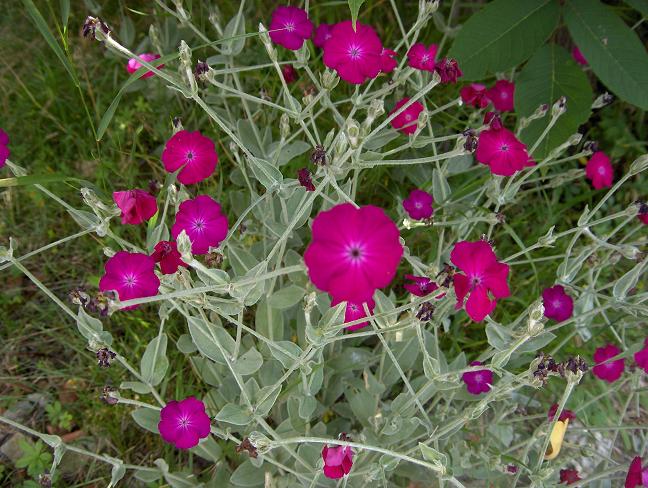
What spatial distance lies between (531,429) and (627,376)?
1.31ft

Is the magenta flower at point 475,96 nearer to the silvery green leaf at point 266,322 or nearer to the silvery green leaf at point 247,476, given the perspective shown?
the silvery green leaf at point 266,322

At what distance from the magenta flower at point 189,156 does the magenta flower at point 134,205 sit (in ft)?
0.53

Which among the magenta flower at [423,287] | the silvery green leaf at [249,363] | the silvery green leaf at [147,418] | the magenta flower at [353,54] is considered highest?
the magenta flower at [353,54]

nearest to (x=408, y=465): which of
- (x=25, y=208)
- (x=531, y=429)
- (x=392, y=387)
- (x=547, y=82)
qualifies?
(x=392, y=387)

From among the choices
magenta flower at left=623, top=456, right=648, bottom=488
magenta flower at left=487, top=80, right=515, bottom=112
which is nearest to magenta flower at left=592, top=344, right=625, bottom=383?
magenta flower at left=623, top=456, right=648, bottom=488

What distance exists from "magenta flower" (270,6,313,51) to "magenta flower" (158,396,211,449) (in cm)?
80

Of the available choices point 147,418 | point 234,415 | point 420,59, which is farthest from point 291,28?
point 147,418

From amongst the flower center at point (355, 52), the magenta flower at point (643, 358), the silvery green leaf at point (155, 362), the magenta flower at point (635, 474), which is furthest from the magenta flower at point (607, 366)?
the silvery green leaf at point (155, 362)

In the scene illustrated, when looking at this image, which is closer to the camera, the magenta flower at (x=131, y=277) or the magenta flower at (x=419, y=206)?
the magenta flower at (x=131, y=277)

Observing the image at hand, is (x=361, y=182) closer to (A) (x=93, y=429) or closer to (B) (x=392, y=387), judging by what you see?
(B) (x=392, y=387)

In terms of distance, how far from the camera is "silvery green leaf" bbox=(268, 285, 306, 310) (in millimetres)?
1313

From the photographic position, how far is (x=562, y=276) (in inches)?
53.4

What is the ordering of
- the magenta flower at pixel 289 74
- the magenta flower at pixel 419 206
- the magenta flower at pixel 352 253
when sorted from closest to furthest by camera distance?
the magenta flower at pixel 352 253 → the magenta flower at pixel 419 206 → the magenta flower at pixel 289 74

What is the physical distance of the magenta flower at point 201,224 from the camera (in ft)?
3.65
